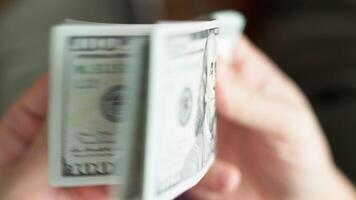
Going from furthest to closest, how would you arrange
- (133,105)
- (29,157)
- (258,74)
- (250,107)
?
1. (258,74)
2. (250,107)
3. (29,157)
4. (133,105)

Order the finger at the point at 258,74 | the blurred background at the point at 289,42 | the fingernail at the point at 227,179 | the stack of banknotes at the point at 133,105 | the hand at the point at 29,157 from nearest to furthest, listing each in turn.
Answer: the stack of banknotes at the point at 133,105 < the hand at the point at 29,157 < the fingernail at the point at 227,179 < the finger at the point at 258,74 < the blurred background at the point at 289,42

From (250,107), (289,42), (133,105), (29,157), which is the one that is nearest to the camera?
(133,105)

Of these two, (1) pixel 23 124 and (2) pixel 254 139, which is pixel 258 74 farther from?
(1) pixel 23 124

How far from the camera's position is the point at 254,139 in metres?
0.77

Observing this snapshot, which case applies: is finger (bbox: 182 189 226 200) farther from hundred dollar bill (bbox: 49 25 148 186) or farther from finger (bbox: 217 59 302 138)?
hundred dollar bill (bbox: 49 25 148 186)

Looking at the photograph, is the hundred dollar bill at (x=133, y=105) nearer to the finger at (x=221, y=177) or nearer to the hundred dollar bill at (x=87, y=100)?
the hundred dollar bill at (x=87, y=100)

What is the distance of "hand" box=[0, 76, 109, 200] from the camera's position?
0.54 meters

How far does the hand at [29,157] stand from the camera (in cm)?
54

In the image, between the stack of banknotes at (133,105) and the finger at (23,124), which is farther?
the finger at (23,124)

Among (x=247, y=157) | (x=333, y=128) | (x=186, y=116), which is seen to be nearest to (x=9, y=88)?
(x=247, y=157)

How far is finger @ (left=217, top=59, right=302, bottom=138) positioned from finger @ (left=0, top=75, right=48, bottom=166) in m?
0.18

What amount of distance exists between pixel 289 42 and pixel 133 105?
0.85 metres

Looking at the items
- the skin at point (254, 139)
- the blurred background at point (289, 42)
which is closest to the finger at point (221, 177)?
the skin at point (254, 139)

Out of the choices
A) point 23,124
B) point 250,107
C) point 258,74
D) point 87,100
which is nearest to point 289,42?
point 258,74
